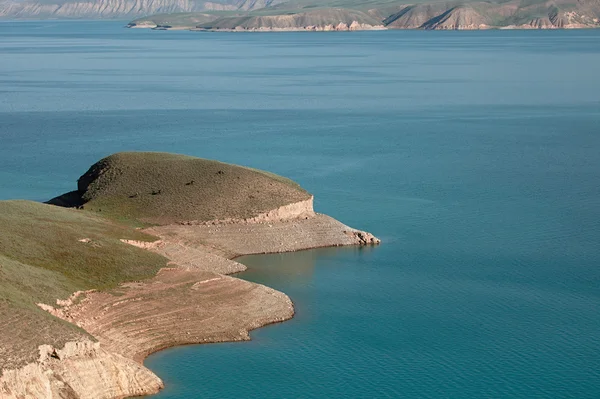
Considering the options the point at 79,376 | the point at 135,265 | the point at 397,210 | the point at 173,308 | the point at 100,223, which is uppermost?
the point at 79,376

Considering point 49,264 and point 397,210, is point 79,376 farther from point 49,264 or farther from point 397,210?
point 397,210

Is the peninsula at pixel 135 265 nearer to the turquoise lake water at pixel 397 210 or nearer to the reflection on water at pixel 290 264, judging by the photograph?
the reflection on water at pixel 290 264

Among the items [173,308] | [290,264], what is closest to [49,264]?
[173,308]

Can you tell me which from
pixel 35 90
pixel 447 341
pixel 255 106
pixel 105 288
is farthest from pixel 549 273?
pixel 35 90

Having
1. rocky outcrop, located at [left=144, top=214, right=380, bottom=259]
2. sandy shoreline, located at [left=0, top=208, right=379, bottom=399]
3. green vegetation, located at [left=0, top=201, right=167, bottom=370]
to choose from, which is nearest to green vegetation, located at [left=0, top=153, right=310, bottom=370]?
green vegetation, located at [left=0, top=201, right=167, bottom=370]

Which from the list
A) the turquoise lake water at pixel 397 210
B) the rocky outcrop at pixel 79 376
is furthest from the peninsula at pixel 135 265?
the turquoise lake water at pixel 397 210

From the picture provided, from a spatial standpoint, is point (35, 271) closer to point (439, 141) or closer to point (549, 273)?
point (549, 273)
